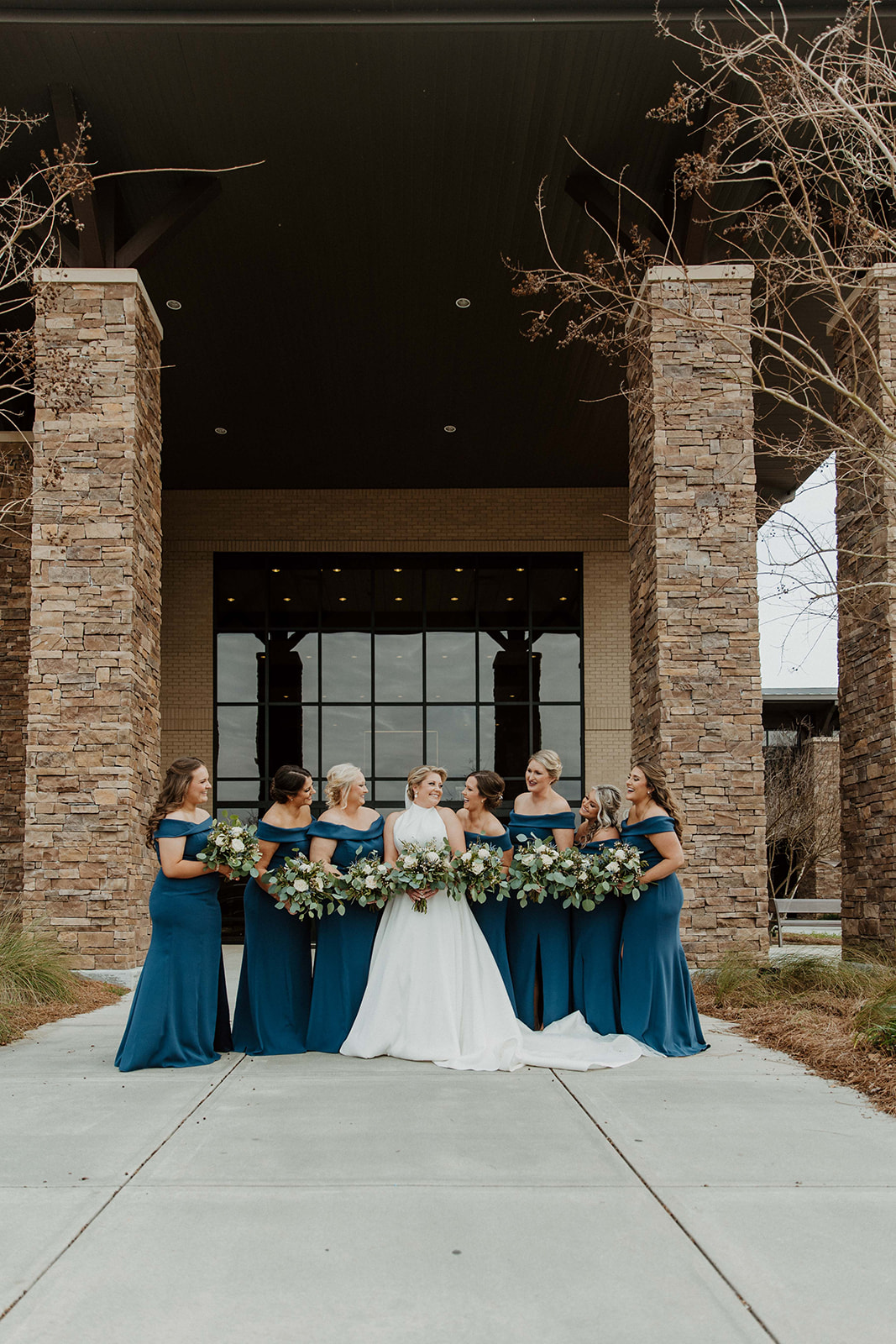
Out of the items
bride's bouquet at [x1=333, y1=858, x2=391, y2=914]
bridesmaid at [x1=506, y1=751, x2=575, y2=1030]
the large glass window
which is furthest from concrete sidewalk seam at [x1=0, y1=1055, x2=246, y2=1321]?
the large glass window

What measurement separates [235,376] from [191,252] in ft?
11.5

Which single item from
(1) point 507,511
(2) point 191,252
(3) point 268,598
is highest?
(2) point 191,252

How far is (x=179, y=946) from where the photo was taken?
7055 mm

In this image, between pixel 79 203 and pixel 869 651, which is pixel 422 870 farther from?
pixel 79 203

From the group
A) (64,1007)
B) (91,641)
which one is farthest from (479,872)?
(91,641)

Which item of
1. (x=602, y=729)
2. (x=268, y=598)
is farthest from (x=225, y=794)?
(x=602, y=729)

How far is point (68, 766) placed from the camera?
454 inches

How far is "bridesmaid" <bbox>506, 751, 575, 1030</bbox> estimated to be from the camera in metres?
7.91

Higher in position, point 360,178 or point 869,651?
point 360,178

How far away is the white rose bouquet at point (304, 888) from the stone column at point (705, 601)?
4983 mm

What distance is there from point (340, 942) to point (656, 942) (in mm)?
2237

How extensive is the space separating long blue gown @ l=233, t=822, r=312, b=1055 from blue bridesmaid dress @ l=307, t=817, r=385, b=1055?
134 mm

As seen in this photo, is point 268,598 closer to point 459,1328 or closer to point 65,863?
point 65,863

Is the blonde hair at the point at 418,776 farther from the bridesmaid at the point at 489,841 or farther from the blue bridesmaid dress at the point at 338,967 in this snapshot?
the blue bridesmaid dress at the point at 338,967
